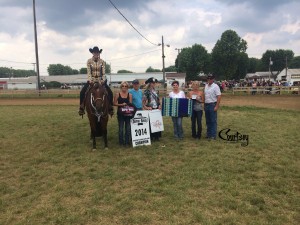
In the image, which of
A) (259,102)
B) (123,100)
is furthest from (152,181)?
(259,102)

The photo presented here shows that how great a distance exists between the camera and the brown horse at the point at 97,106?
8352 mm

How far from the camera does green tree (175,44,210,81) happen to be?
84938 millimetres

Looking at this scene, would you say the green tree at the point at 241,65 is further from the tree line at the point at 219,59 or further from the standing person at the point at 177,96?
the standing person at the point at 177,96

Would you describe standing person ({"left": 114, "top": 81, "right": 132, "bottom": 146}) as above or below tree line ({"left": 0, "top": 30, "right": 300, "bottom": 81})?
below

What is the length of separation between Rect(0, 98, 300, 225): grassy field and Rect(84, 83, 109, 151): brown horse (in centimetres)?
70

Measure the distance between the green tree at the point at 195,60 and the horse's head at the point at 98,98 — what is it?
78.3 metres

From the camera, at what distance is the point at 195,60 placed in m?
85.3

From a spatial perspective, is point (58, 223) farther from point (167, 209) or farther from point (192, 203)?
point (192, 203)

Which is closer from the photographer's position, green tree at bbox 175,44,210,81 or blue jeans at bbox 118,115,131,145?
blue jeans at bbox 118,115,131,145

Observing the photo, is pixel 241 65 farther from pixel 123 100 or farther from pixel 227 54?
pixel 123 100

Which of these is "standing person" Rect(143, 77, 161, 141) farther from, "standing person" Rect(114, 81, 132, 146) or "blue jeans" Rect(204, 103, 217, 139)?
"blue jeans" Rect(204, 103, 217, 139)

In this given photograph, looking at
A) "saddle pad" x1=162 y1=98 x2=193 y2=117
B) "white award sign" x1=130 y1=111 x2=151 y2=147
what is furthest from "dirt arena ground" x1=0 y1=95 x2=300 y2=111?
"white award sign" x1=130 y1=111 x2=151 y2=147

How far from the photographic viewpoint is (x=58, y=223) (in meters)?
4.52

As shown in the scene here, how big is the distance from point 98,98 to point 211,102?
3.47 metres
